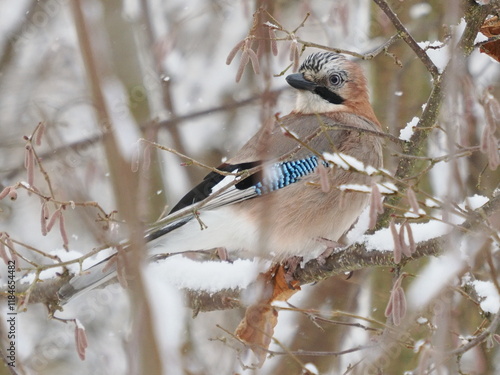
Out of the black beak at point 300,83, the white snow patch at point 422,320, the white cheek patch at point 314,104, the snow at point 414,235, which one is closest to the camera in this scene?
the snow at point 414,235

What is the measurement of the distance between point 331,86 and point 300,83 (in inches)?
11.9

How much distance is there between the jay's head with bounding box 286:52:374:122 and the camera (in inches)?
196

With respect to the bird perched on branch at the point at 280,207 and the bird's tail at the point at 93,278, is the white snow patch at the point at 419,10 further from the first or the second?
the bird's tail at the point at 93,278

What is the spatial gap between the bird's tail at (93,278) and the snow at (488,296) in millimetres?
1615

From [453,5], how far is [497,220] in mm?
1354

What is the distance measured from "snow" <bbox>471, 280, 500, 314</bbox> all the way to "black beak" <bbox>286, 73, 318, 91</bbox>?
Result: 1823mm

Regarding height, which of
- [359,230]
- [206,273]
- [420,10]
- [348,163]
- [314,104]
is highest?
[420,10]

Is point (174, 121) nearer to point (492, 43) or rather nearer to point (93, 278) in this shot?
point (93, 278)

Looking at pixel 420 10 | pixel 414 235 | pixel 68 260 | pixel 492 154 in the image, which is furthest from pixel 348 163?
pixel 420 10

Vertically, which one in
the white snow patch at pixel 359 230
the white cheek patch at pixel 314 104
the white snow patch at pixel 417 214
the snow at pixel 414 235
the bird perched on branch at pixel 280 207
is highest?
the white cheek patch at pixel 314 104

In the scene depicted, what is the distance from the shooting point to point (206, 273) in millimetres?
4719

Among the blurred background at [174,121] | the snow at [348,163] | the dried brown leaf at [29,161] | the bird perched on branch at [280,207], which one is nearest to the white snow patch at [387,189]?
the snow at [348,163]

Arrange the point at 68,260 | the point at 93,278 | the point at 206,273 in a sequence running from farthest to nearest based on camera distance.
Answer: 1. the point at 206,273
2. the point at 68,260
3. the point at 93,278

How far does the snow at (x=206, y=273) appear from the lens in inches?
178
